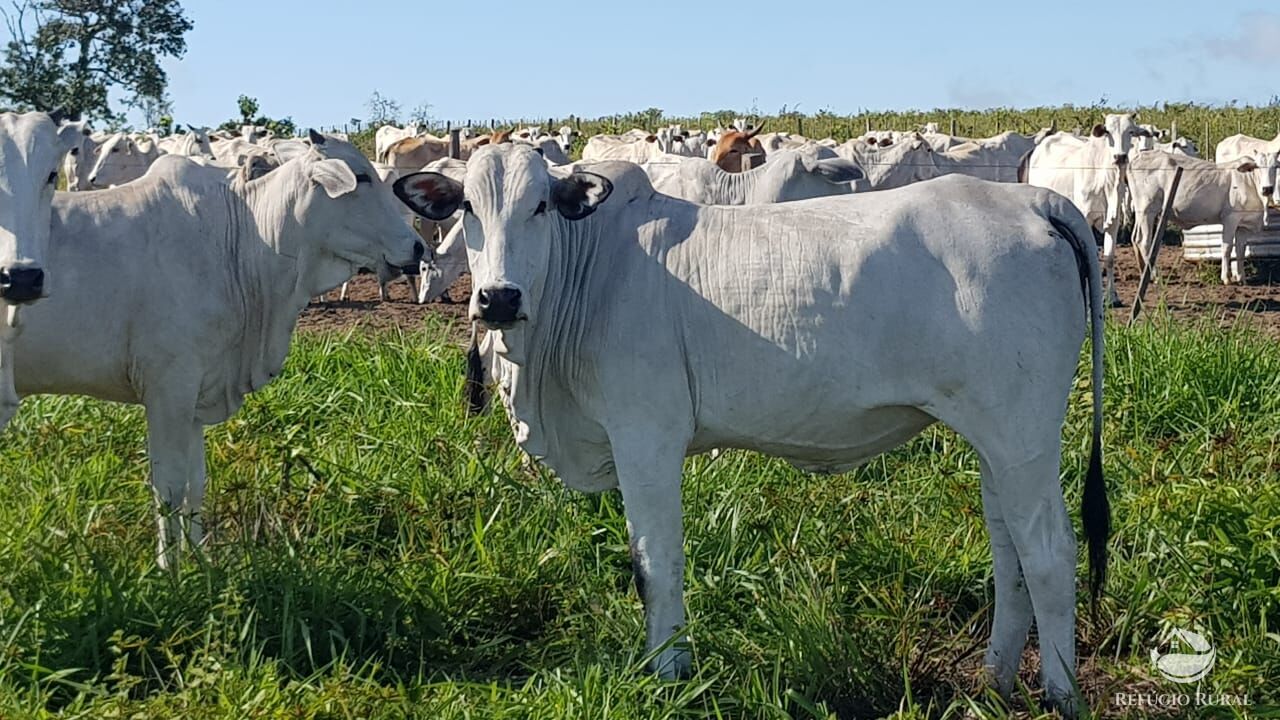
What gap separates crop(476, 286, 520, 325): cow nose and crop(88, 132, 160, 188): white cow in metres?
14.8

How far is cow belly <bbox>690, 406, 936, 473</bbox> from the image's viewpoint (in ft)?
15.9

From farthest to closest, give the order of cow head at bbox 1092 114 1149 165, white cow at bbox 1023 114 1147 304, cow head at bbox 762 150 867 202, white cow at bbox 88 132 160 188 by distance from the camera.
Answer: white cow at bbox 88 132 160 188
cow head at bbox 1092 114 1149 165
white cow at bbox 1023 114 1147 304
cow head at bbox 762 150 867 202

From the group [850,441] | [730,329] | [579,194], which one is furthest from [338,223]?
[850,441]

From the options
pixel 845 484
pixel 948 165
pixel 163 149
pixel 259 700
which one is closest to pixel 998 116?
pixel 948 165

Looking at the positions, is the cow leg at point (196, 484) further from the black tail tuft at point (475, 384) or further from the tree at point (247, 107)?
the tree at point (247, 107)

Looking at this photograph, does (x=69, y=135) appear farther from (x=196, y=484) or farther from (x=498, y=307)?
(x=498, y=307)

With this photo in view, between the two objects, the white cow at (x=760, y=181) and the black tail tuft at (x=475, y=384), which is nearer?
the black tail tuft at (x=475, y=384)

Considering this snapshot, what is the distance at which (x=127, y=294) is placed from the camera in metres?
6.05

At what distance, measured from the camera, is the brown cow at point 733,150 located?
55.3 feet

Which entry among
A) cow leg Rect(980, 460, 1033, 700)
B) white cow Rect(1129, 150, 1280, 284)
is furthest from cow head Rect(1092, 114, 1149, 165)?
cow leg Rect(980, 460, 1033, 700)

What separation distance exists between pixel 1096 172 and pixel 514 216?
13923mm

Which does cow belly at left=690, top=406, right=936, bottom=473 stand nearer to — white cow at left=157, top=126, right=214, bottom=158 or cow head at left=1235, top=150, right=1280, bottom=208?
cow head at left=1235, top=150, right=1280, bottom=208

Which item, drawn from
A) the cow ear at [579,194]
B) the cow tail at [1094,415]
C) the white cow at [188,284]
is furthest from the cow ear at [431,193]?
the cow tail at [1094,415]

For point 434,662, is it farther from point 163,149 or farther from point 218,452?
point 163,149
